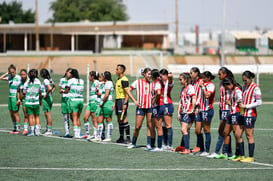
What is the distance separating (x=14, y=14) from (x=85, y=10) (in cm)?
1283

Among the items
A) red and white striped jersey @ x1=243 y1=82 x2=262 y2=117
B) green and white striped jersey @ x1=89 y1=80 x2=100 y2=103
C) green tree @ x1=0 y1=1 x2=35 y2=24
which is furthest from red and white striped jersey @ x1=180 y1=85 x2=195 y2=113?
green tree @ x1=0 y1=1 x2=35 y2=24

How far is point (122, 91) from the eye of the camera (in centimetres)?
1684

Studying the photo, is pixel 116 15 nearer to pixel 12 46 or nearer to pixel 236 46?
pixel 12 46

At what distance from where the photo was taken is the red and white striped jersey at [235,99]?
13781 millimetres

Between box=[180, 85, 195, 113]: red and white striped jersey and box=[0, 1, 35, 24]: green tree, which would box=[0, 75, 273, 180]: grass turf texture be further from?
box=[0, 1, 35, 24]: green tree

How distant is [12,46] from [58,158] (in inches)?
2982

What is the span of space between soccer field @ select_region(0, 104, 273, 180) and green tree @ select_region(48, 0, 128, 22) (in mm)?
97054

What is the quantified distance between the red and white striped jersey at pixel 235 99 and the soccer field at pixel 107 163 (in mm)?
1129

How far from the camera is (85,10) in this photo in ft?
386

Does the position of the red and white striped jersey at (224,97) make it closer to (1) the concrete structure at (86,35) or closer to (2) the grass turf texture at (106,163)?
(2) the grass turf texture at (106,163)

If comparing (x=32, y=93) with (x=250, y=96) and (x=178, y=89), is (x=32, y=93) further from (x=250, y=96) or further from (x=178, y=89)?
(x=178, y=89)

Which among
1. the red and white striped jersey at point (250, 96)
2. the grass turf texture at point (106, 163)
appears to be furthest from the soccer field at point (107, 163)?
the red and white striped jersey at point (250, 96)

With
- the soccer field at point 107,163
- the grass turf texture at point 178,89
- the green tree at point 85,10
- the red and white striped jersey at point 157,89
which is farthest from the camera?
the green tree at point 85,10

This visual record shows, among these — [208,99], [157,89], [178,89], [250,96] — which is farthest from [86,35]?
[250,96]
